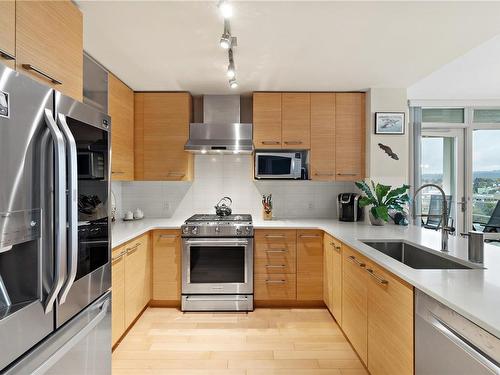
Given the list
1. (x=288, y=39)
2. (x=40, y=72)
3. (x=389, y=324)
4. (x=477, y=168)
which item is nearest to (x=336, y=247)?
(x=389, y=324)

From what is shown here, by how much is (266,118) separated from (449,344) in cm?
269

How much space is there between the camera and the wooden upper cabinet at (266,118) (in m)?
3.39

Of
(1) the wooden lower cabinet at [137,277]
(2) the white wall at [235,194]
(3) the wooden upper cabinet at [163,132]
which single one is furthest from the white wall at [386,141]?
(1) the wooden lower cabinet at [137,277]

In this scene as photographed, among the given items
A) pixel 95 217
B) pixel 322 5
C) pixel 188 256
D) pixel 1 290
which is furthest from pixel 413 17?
pixel 188 256

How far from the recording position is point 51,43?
1451 mm

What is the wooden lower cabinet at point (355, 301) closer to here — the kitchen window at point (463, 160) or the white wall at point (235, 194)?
the white wall at point (235, 194)

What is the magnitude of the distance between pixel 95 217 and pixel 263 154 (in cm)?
223

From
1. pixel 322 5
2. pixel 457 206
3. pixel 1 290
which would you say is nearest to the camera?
pixel 1 290

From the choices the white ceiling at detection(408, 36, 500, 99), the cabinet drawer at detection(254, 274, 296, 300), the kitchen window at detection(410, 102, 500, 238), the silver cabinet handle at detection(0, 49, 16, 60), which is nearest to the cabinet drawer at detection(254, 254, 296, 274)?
the cabinet drawer at detection(254, 274, 296, 300)

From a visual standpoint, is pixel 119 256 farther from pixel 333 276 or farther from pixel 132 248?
pixel 333 276

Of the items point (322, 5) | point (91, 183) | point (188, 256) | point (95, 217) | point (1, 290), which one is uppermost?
point (322, 5)

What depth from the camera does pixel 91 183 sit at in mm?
1377

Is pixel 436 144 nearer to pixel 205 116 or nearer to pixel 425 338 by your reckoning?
pixel 205 116

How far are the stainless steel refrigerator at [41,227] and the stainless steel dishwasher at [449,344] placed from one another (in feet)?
4.68
